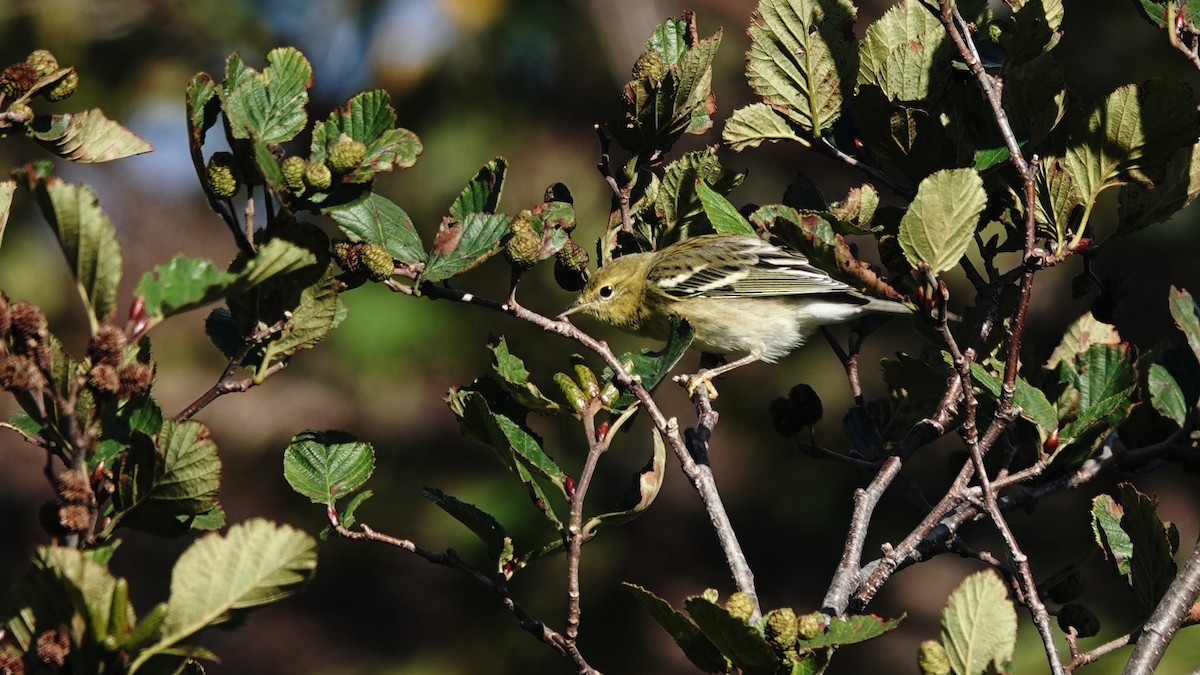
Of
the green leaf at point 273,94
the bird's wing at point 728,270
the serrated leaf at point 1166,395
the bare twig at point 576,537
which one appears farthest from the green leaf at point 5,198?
the bird's wing at point 728,270

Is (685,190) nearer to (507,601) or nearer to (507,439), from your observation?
(507,439)

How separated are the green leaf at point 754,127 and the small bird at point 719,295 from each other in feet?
3.97

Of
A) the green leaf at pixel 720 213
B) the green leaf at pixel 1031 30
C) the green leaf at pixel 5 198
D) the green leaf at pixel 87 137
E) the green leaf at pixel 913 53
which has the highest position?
the green leaf at pixel 1031 30

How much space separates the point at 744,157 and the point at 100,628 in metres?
4.48

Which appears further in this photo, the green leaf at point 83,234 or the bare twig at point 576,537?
the bare twig at point 576,537

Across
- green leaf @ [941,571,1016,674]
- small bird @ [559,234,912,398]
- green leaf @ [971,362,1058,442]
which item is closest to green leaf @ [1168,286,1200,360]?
green leaf @ [971,362,1058,442]

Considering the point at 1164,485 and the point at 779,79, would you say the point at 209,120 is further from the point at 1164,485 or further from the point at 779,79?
the point at 1164,485

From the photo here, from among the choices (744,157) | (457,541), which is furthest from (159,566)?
(744,157)

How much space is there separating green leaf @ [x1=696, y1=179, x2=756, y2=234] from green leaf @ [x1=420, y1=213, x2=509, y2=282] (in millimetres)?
369

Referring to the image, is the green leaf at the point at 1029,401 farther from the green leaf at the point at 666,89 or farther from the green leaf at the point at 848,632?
the green leaf at the point at 666,89

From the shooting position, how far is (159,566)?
5.16 metres

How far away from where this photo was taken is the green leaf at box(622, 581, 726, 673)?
131cm

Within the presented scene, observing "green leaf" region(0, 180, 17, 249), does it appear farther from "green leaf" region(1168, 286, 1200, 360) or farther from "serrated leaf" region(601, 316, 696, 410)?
"green leaf" region(1168, 286, 1200, 360)

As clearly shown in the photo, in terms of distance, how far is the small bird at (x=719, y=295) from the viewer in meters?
3.11
